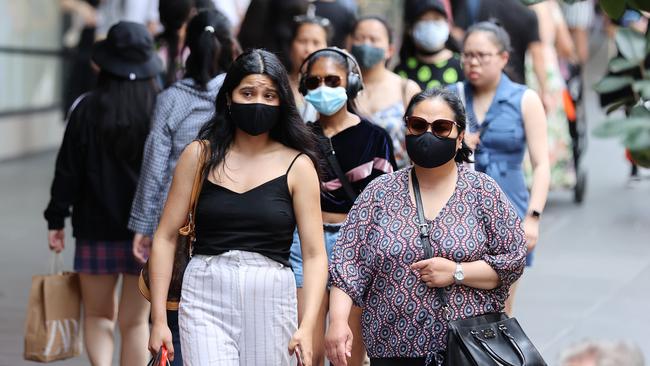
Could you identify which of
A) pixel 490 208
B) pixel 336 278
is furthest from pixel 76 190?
pixel 490 208

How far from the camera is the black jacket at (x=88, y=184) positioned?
21.5 ft

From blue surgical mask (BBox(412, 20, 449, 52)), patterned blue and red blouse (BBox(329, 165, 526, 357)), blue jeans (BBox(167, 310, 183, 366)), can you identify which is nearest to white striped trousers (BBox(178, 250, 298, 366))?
patterned blue and red blouse (BBox(329, 165, 526, 357))

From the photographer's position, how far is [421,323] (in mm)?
4625

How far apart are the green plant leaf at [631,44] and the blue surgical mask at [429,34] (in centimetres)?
517

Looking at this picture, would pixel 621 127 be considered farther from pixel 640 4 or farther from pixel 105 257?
pixel 105 257

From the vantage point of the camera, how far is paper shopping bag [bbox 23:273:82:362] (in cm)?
635

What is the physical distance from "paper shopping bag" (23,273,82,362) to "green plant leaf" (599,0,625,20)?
404 cm

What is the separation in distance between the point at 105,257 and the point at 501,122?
6.79ft

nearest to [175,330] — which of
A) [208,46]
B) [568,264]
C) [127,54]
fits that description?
[208,46]

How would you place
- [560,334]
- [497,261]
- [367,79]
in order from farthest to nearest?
[560,334] < [367,79] < [497,261]

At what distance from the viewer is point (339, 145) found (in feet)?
19.9

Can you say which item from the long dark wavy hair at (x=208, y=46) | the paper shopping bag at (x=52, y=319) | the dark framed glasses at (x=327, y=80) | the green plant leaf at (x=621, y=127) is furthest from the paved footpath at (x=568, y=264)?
the green plant leaf at (x=621, y=127)

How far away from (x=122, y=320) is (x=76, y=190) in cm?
68

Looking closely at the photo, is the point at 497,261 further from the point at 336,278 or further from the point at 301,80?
the point at 301,80
